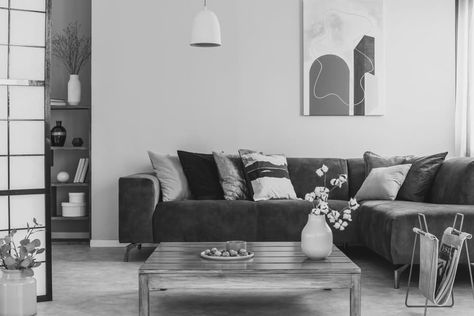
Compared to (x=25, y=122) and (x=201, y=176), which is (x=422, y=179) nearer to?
(x=201, y=176)

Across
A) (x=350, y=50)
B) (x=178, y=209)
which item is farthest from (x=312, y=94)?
(x=178, y=209)

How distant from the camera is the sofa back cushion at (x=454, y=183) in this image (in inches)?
200

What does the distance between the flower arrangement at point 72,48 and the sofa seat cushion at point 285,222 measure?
2.46 metres

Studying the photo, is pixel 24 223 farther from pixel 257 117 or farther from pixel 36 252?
pixel 257 117

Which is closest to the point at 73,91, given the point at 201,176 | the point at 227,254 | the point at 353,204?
the point at 201,176

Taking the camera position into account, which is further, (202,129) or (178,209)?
(202,129)

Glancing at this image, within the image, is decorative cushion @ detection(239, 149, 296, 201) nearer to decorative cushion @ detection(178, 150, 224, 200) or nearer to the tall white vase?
decorative cushion @ detection(178, 150, 224, 200)

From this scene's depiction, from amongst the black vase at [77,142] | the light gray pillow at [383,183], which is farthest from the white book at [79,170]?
the light gray pillow at [383,183]

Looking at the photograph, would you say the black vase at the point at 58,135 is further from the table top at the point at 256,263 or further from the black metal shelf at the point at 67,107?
the table top at the point at 256,263

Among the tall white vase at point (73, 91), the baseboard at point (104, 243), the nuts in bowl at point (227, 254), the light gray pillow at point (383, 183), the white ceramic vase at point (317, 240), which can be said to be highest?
the tall white vase at point (73, 91)

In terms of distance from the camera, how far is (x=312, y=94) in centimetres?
649

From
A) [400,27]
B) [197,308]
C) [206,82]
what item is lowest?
[197,308]

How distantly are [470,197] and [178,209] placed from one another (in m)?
2.22

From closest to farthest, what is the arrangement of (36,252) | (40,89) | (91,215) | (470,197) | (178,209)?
(36,252)
(40,89)
(470,197)
(178,209)
(91,215)
